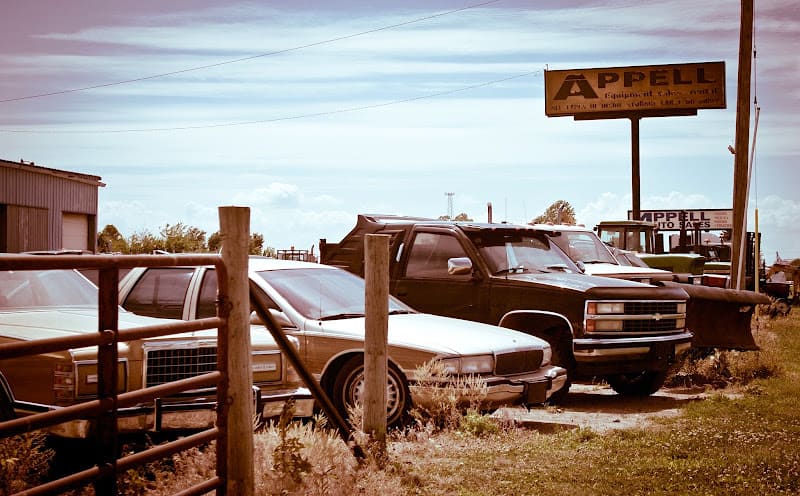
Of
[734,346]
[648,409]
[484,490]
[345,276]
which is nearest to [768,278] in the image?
[734,346]

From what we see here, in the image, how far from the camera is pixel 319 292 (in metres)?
9.38

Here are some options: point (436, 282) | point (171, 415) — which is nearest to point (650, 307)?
point (436, 282)

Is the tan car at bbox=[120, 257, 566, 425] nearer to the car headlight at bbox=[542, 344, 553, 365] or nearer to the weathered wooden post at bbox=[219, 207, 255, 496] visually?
the car headlight at bbox=[542, 344, 553, 365]

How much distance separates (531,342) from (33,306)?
453 centimetres

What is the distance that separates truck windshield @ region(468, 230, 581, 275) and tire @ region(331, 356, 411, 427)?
123 inches

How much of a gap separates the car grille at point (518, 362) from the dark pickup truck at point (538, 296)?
1.62 m

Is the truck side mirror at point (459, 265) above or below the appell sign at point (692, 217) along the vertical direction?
below

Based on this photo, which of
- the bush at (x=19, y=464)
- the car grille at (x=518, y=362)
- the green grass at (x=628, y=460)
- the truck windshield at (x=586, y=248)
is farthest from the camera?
the truck windshield at (x=586, y=248)

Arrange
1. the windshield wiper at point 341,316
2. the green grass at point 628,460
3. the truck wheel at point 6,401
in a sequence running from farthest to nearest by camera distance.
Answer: the windshield wiper at point 341,316
the green grass at point 628,460
the truck wheel at point 6,401

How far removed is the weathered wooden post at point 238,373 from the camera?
16.9 ft

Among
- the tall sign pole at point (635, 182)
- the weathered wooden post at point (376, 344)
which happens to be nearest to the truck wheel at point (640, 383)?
the weathered wooden post at point (376, 344)

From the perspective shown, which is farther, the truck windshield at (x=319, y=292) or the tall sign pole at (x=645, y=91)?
the tall sign pole at (x=645, y=91)

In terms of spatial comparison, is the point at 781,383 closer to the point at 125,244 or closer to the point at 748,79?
the point at 748,79

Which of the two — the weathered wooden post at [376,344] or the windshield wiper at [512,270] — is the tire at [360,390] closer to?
the weathered wooden post at [376,344]
